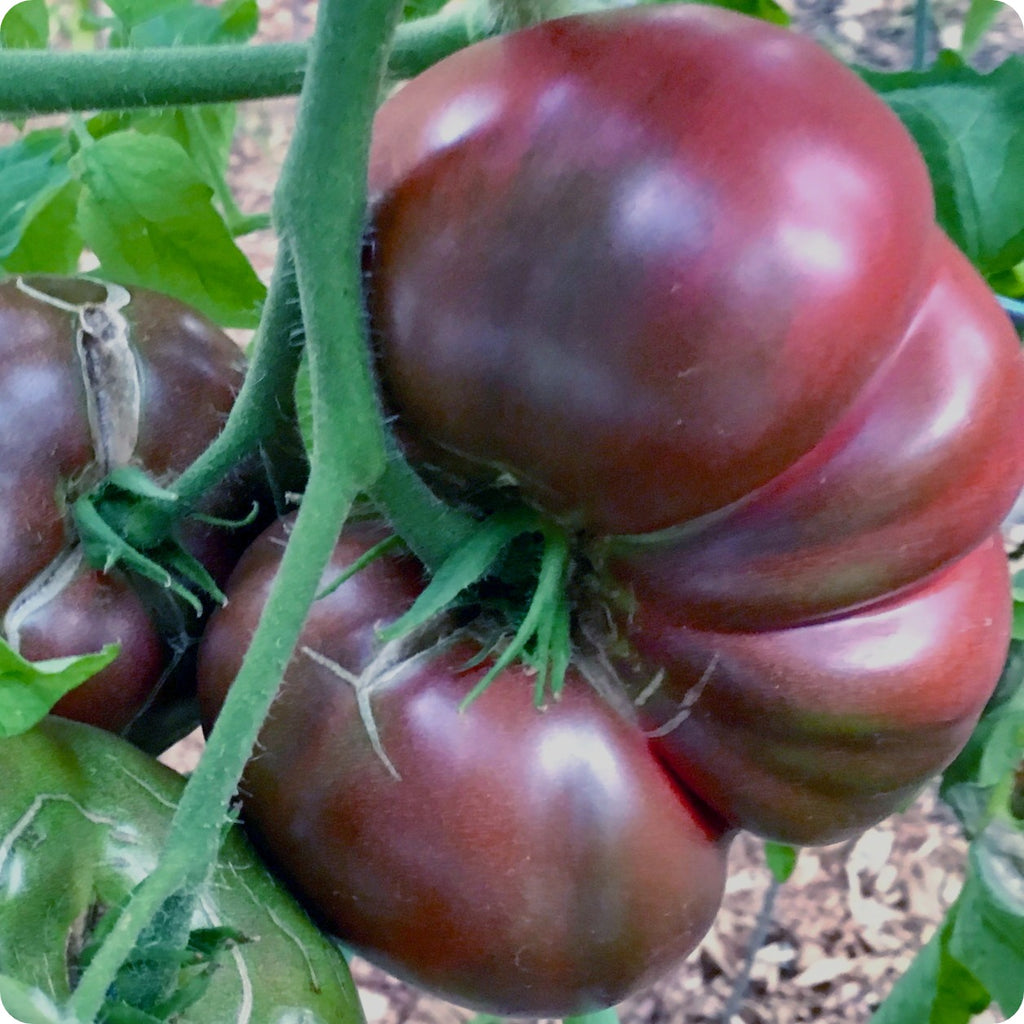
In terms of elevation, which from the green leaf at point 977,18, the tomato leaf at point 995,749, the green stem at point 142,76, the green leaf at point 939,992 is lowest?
the green leaf at point 939,992

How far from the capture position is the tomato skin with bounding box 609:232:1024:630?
0.34 meters

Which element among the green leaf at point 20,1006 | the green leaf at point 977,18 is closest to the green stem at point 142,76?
the green leaf at point 20,1006

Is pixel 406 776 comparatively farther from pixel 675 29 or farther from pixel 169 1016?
pixel 675 29

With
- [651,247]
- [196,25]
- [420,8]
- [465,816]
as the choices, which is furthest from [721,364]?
[196,25]

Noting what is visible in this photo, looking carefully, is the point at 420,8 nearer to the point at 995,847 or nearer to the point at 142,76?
the point at 142,76

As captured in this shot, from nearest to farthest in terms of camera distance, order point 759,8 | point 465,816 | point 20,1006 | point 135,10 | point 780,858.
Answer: point 20,1006 < point 465,816 < point 759,8 < point 135,10 < point 780,858

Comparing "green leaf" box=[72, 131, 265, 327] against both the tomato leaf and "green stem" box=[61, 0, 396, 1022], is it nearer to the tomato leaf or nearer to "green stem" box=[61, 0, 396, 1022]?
"green stem" box=[61, 0, 396, 1022]

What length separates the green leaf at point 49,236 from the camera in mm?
667

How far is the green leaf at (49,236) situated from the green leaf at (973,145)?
0.48m

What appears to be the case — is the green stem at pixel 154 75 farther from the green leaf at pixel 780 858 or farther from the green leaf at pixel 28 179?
the green leaf at pixel 780 858

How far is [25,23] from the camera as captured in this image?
0.64 metres

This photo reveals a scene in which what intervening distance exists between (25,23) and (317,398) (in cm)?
44

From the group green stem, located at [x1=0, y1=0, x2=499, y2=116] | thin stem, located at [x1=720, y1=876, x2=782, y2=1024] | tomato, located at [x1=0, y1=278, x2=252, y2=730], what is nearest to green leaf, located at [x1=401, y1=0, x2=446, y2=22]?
green stem, located at [x1=0, y1=0, x2=499, y2=116]

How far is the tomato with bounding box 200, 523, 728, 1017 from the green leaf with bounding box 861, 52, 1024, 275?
0.76 feet
